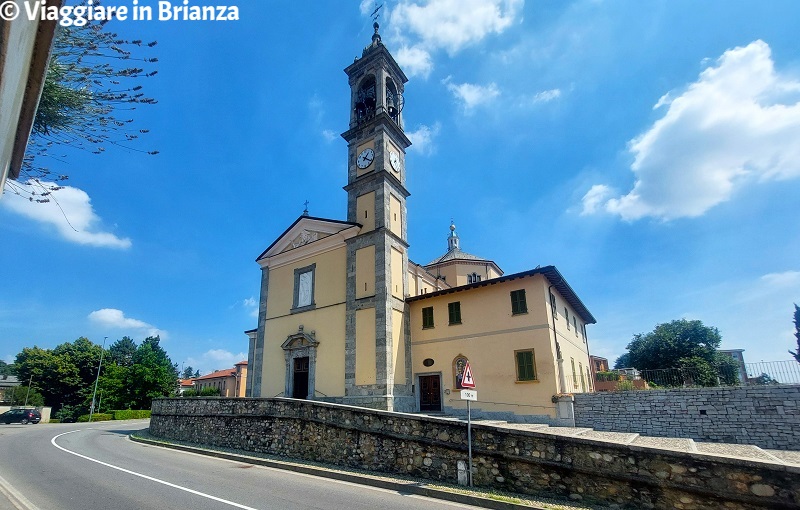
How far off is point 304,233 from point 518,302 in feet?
43.5

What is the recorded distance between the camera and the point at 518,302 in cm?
1880

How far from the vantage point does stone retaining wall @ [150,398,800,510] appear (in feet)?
23.0

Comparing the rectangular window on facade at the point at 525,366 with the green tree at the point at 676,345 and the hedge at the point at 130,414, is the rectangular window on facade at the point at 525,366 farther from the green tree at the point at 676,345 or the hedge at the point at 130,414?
the hedge at the point at 130,414

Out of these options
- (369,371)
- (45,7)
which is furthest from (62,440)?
(45,7)

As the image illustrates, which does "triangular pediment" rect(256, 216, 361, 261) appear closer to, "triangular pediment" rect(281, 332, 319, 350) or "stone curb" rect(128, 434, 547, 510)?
"triangular pediment" rect(281, 332, 319, 350)

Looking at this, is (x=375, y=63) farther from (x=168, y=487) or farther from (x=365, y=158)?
(x=168, y=487)

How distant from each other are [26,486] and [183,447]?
24.7 ft

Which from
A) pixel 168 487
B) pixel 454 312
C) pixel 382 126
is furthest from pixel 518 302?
pixel 168 487

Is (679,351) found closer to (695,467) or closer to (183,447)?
(695,467)

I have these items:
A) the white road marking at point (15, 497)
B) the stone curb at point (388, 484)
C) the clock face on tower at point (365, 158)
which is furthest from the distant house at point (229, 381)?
the white road marking at point (15, 497)

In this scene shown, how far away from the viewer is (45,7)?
6.96 ft

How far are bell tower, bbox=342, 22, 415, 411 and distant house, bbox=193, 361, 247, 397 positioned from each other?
39.7 m

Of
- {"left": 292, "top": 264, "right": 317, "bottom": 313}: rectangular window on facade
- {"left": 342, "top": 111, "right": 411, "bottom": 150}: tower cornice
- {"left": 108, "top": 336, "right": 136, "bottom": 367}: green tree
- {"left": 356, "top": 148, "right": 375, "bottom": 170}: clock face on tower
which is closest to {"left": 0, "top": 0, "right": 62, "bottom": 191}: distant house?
{"left": 292, "top": 264, "right": 317, "bottom": 313}: rectangular window on facade

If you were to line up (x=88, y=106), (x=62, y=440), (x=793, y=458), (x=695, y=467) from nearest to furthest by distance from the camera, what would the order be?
(x=88, y=106), (x=695, y=467), (x=793, y=458), (x=62, y=440)
